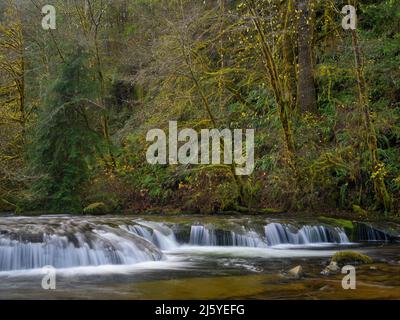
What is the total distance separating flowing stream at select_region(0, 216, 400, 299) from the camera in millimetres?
9305

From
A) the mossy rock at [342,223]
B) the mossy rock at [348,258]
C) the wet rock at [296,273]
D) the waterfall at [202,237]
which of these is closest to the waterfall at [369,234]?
the mossy rock at [342,223]

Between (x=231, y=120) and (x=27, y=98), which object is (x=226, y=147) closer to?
(x=231, y=120)

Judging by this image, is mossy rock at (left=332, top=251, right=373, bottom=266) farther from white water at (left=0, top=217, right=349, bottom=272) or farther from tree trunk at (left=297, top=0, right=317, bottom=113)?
tree trunk at (left=297, top=0, right=317, bottom=113)

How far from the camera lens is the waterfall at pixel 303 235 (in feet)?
45.4

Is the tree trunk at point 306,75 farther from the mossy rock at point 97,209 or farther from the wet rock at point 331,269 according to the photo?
the wet rock at point 331,269

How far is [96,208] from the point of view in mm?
19531

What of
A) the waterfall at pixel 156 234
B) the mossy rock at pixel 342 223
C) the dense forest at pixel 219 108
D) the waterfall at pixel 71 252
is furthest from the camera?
the dense forest at pixel 219 108

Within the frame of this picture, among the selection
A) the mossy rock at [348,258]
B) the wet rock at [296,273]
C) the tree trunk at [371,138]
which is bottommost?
the wet rock at [296,273]

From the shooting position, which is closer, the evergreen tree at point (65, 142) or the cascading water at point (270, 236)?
the cascading water at point (270, 236)

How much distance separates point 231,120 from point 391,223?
21.1ft

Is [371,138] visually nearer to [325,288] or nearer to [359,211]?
[359,211]

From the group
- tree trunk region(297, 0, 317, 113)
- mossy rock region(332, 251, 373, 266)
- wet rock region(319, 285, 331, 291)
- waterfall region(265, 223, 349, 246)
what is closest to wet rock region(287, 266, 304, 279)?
wet rock region(319, 285, 331, 291)

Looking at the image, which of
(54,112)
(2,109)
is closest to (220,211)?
(54,112)

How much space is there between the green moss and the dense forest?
0.23ft
